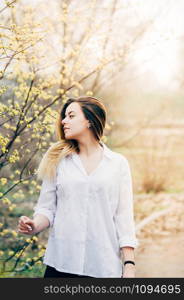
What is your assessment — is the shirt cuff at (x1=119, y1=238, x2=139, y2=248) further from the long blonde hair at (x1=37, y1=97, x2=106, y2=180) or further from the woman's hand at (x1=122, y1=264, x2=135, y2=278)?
the long blonde hair at (x1=37, y1=97, x2=106, y2=180)

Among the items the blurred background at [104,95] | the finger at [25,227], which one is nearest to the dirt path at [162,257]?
the blurred background at [104,95]

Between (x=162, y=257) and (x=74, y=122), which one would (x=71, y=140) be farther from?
(x=162, y=257)

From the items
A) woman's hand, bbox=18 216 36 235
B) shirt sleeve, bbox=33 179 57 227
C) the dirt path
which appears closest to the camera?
woman's hand, bbox=18 216 36 235

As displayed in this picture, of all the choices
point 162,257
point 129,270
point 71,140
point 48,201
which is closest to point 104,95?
point 162,257

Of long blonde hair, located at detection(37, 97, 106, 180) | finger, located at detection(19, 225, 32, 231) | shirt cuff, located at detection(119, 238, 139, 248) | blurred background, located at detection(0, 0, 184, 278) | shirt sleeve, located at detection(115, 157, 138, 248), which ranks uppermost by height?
blurred background, located at detection(0, 0, 184, 278)

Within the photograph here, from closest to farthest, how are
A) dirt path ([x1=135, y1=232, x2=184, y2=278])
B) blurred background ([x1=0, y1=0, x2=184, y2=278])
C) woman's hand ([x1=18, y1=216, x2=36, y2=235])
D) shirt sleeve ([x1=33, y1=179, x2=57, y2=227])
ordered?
woman's hand ([x1=18, y1=216, x2=36, y2=235]), shirt sleeve ([x1=33, y1=179, x2=57, y2=227]), blurred background ([x1=0, y1=0, x2=184, y2=278]), dirt path ([x1=135, y1=232, x2=184, y2=278])

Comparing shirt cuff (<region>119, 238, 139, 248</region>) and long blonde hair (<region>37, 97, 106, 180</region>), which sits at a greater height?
long blonde hair (<region>37, 97, 106, 180</region>)

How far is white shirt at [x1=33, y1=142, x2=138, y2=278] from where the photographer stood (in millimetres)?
1802

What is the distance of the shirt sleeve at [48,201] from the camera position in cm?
185

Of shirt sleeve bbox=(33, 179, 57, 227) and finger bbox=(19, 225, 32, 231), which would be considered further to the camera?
shirt sleeve bbox=(33, 179, 57, 227)

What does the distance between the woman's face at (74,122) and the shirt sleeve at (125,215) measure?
0.24 metres

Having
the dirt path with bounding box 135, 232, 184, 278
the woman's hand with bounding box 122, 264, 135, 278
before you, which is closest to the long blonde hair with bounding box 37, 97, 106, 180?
the woman's hand with bounding box 122, 264, 135, 278

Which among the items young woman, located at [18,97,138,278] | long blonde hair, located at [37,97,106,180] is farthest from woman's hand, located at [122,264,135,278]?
long blonde hair, located at [37,97,106,180]

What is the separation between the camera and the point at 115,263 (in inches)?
71.8
